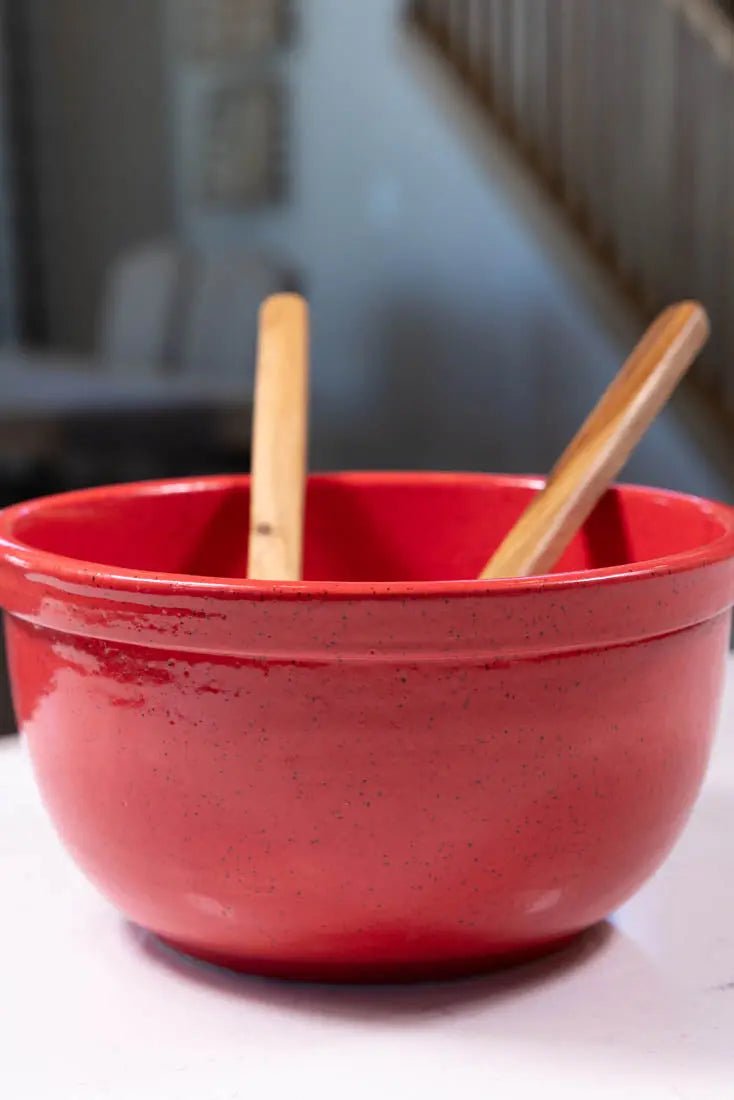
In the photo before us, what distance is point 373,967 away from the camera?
381 mm

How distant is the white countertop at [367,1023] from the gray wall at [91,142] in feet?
11.3

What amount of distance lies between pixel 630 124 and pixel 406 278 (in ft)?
2.64

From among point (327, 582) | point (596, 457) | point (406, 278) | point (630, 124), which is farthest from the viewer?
point (406, 278)

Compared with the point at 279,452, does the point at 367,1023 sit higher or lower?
lower

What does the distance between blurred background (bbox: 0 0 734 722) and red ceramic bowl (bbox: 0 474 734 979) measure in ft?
6.48

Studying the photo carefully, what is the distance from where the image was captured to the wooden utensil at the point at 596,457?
50cm

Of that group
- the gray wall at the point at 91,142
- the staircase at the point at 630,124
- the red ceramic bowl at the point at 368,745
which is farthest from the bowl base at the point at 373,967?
the gray wall at the point at 91,142

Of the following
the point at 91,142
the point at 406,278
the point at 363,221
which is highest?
the point at 91,142

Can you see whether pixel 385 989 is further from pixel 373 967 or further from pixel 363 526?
pixel 363 526

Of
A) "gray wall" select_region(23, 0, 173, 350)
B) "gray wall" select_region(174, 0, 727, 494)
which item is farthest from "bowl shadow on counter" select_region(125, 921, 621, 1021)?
"gray wall" select_region(23, 0, 173, 350)

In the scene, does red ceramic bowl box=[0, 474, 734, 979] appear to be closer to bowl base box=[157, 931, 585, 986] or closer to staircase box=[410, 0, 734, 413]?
bowl base box=[157, 931, 585, 986]

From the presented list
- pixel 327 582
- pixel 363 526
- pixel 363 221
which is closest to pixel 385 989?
pixel 327 582

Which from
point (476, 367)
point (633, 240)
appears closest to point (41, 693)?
point (633, 240)

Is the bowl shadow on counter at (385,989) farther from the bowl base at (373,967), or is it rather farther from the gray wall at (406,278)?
the gray wall at (406,278)
